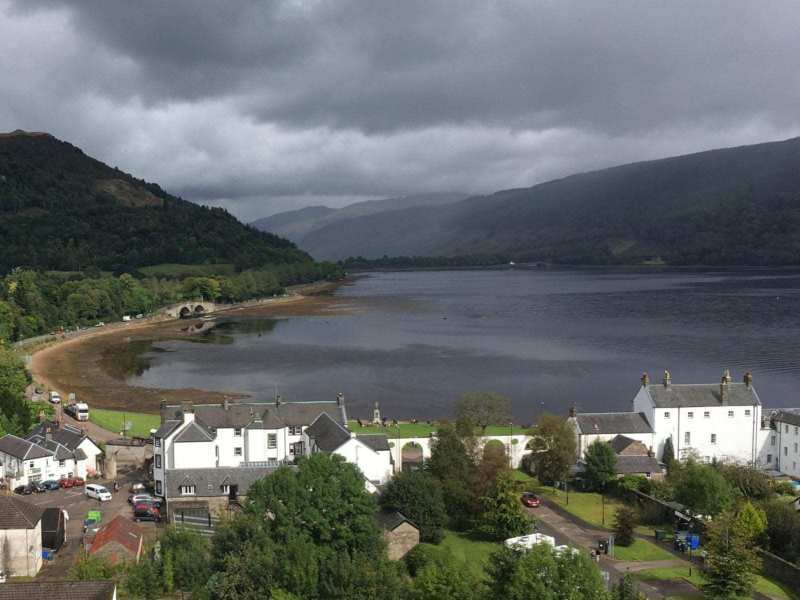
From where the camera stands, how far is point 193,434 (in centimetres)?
4016

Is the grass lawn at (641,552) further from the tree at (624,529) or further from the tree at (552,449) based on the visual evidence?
the tree at (552,449)

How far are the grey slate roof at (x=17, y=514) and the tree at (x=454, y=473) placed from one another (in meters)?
17.9

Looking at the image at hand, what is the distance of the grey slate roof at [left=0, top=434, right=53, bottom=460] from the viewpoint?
1612 inches

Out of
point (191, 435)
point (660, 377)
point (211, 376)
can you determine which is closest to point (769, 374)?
point (660, 377)

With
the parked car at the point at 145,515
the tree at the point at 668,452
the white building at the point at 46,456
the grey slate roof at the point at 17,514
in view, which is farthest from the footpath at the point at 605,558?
the white building at the point at 46,456

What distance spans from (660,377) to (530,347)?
24032 mm

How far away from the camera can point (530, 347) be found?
104m

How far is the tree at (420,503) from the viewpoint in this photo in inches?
1371

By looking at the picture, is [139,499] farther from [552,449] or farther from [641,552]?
[641,552]

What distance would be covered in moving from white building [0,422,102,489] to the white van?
133 inches

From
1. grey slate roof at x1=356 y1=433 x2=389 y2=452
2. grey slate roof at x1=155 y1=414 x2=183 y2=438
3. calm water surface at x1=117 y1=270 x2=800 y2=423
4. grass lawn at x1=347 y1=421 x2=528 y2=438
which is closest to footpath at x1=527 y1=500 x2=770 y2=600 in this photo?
grass lawn at x1=347 y1=421 x2=528 y2=438

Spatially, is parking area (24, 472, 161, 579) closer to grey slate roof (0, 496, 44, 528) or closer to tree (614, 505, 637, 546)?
grey slate roof (0, 496, 44, 528)

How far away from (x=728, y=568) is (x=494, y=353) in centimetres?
7035

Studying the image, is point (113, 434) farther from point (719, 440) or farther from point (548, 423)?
point (719, 440)
